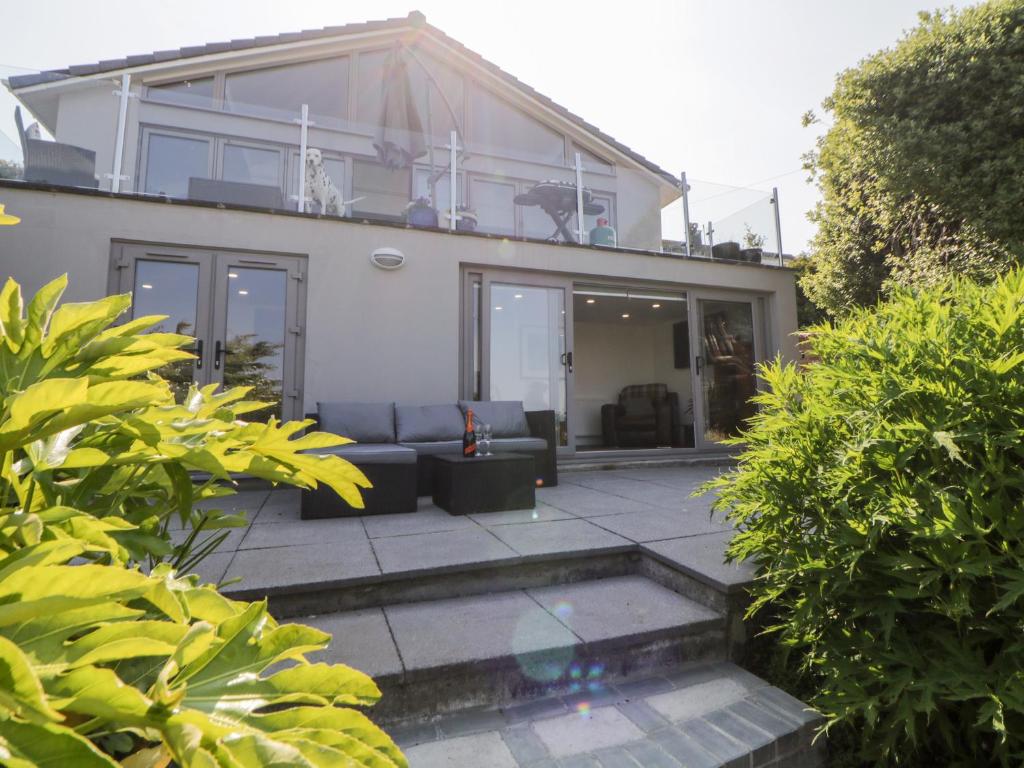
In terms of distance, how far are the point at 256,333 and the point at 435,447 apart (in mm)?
2231

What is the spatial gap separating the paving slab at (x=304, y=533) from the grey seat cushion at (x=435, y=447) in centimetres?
107

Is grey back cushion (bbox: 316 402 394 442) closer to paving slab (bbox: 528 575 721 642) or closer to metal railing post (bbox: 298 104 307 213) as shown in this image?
metal railing post (bbox: 298 104 307 213)

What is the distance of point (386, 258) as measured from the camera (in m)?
5.15

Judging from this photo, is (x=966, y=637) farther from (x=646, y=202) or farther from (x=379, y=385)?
(x=646, y=202)

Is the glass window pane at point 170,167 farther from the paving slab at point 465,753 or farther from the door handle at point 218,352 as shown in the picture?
the paving slab at point 465,753

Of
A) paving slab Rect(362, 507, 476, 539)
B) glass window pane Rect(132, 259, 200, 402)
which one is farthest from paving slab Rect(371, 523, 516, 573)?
glass window pane Rect(132, 259, 200, 402)

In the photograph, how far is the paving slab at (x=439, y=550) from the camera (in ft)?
7.34

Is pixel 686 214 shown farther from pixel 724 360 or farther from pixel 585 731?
pixel 585 731

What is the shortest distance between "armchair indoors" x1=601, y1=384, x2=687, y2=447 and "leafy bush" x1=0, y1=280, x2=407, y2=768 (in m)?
8.56

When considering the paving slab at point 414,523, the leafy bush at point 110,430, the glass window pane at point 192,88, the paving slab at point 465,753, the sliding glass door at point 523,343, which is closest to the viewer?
the leafy bush at point 110,430

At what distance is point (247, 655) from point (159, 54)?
32.2 feet

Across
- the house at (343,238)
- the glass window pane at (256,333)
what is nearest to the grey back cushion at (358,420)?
the house at (343,238)

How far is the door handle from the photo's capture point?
468 cm

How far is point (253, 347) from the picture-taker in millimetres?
4816
